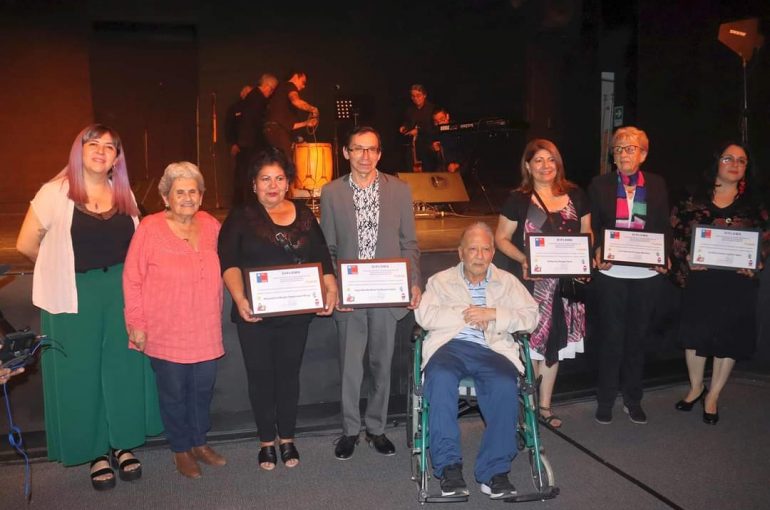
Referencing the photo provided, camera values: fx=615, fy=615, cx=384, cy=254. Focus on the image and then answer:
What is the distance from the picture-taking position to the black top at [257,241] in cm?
277

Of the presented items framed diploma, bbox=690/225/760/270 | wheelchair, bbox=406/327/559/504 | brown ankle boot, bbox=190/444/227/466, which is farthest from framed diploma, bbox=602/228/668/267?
brown ankle boot, bbox=190/444/227/466

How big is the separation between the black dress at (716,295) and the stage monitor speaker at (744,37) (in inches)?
70.1

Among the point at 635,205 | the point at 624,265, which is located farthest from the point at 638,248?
the point at 635,205

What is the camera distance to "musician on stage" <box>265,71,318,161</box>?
285 inches

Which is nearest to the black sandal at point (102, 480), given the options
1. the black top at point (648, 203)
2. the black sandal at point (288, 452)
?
the black sandal at point (288, 452)

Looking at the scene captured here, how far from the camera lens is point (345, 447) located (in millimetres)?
3094

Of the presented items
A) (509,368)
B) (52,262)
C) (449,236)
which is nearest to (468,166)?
(449,236)

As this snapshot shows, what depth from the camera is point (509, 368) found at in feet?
9.08

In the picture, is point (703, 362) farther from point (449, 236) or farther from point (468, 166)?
point (468, 166)

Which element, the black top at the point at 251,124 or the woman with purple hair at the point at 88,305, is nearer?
the woman with purple hair at the point at 88,305

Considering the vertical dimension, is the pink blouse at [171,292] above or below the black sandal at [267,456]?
above

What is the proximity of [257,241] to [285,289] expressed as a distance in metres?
0.26

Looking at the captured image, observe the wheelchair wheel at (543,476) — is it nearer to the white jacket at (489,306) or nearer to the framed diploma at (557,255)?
the white jacket at (489,306)

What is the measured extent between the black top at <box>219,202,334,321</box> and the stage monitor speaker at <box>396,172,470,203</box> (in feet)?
14.7
